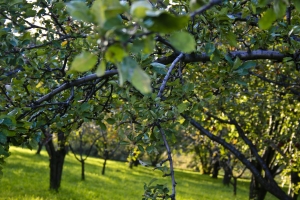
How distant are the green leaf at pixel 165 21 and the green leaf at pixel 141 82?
0.13m

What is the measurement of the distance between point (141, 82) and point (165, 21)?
0.56 feet

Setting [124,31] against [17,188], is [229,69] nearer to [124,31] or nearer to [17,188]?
[124,31]

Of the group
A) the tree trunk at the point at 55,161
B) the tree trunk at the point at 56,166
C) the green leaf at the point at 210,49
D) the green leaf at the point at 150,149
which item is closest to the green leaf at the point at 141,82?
the green leaf at the point at 210,49

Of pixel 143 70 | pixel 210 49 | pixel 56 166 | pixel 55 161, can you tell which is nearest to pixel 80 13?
pixel 143 70

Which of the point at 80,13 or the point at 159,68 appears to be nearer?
the point at 80,13

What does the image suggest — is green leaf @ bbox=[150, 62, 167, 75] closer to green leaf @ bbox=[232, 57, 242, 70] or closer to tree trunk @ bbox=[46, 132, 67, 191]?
green leaf @ bbox=[232, 57, 242, 70]

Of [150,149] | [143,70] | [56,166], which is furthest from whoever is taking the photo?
[56,166]

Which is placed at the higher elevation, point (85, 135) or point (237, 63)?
point (237, 63)

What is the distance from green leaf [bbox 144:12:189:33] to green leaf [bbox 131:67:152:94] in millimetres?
129

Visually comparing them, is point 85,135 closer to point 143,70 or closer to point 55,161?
point 55,161

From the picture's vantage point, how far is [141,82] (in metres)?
0.93

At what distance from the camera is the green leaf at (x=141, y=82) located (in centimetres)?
A: 92

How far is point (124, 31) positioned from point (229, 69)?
5.27 feet

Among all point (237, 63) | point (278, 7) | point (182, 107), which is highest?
point (237, 63)
